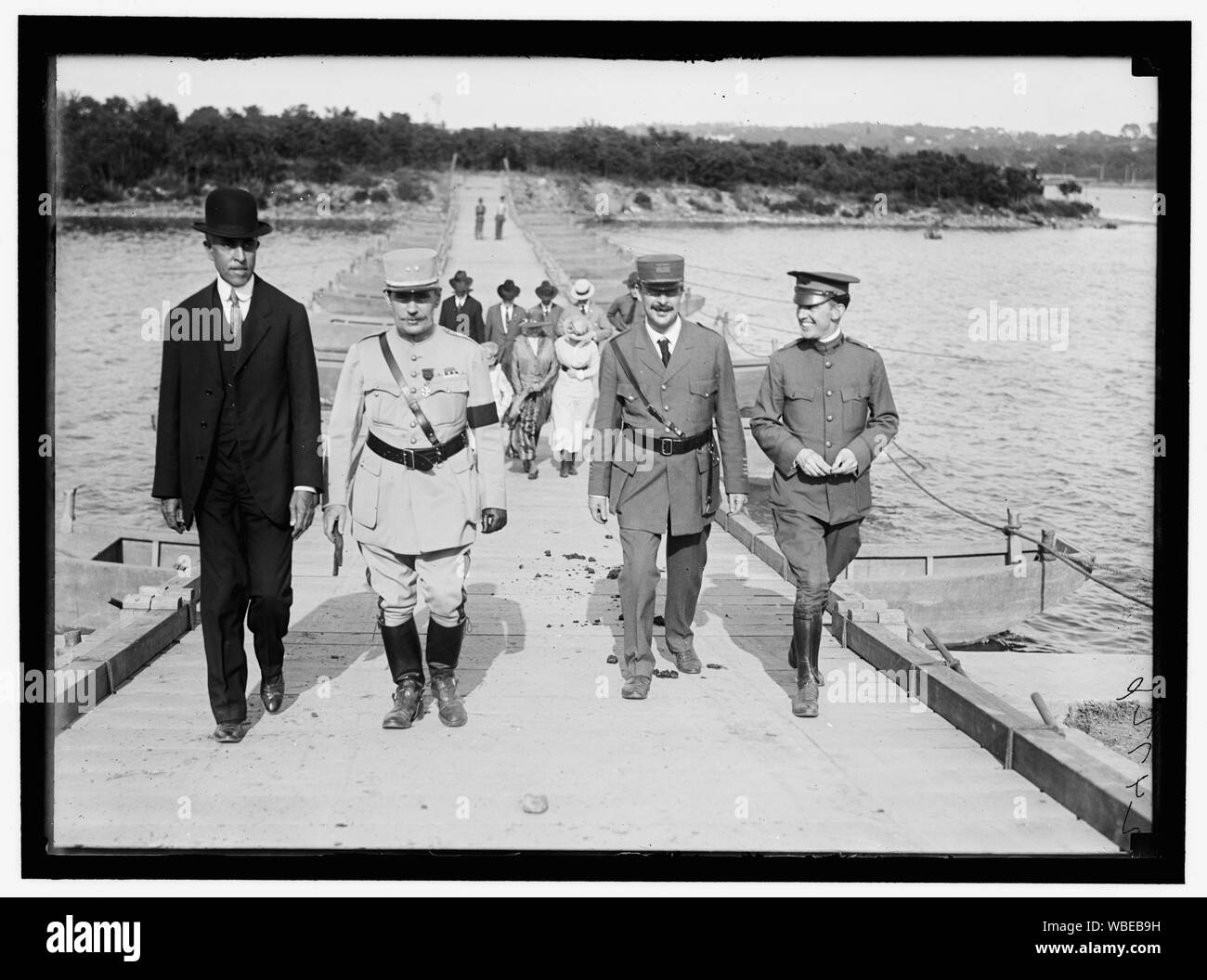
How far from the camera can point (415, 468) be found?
6637mm

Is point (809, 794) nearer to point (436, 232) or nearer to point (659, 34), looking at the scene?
point (659, 34)

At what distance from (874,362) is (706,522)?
1.15 meters

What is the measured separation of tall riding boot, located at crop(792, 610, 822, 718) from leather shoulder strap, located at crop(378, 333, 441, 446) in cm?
192

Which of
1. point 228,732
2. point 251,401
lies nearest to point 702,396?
point 251,401

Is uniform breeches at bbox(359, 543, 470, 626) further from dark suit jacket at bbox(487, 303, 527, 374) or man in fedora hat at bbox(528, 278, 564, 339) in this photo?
dark suit jacket at bbox(487, 303, 527, 374)

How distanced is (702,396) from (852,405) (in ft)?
2.41

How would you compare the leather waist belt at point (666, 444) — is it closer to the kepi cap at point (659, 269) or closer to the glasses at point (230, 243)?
the kepi cap at point (659, 269)

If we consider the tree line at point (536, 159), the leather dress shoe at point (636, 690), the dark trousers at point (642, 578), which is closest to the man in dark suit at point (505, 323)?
the dark trousers at point (642, 578)

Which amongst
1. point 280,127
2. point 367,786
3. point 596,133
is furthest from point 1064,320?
point 367,786

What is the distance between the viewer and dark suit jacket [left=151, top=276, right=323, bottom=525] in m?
6.46

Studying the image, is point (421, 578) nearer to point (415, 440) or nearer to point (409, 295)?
point (415, 440)

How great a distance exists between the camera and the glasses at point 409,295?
655 centimetres

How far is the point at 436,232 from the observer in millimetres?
51875

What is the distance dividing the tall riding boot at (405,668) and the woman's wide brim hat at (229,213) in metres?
1.84
